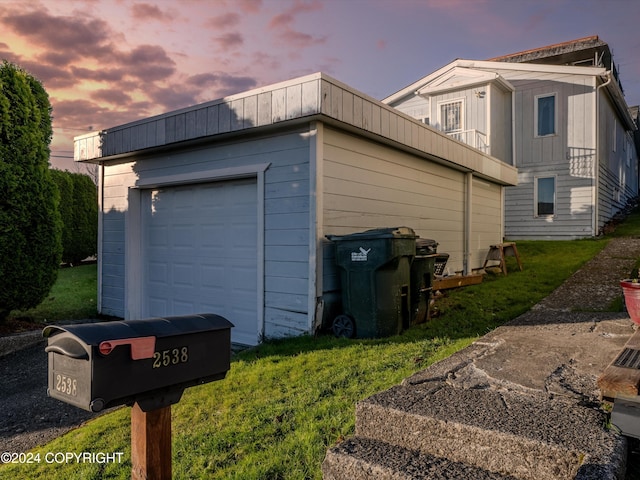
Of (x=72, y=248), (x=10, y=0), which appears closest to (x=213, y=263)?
(x=10, y=0)

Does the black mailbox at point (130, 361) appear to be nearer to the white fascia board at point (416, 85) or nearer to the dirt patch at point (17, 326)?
the dirt patch at point (17, 326)

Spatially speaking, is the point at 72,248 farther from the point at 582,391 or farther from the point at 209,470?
the point at 582,391

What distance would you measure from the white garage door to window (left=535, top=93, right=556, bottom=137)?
12.2 metres

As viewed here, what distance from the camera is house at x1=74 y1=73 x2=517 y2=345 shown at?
4.99m

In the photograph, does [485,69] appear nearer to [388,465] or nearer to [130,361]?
[388,465]

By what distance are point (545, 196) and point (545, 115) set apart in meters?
2.66

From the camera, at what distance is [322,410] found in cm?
289

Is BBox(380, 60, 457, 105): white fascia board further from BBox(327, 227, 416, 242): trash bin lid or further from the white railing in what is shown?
BBox(327, 227, 416, 242): trash bin lid

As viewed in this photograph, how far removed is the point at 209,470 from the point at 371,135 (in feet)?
14.2

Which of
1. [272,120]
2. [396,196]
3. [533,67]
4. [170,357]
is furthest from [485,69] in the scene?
[170,357]

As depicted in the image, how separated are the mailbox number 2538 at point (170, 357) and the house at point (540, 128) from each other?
13.7 m

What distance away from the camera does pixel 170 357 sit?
4.38ft

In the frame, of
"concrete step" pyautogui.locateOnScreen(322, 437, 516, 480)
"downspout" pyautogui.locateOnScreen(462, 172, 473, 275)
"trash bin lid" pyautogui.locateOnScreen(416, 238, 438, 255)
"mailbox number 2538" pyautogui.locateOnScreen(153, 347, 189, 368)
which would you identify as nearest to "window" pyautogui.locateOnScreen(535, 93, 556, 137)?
"downspout" pyautogui.locateOnScreen(462, 172, 473, 275)

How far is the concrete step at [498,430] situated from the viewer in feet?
5.78
